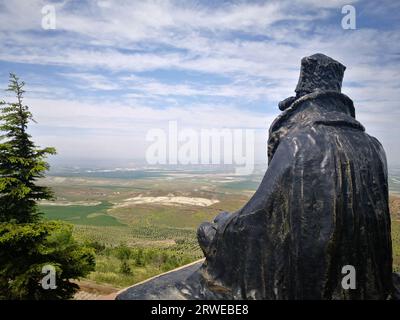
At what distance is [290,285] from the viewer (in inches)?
120

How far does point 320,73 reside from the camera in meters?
3.62

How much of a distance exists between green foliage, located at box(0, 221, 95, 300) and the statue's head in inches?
268

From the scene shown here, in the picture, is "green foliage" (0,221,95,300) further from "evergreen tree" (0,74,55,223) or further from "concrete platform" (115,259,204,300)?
"concrete platform" (115,259,204,300)

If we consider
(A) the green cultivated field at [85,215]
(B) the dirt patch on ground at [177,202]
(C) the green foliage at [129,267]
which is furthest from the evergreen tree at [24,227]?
(B) the dirt patch on ground at [177,202]

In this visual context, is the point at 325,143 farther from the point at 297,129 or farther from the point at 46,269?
the point at 46,269

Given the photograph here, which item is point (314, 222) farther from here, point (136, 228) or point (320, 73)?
point (136, 228)

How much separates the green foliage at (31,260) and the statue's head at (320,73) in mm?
6804

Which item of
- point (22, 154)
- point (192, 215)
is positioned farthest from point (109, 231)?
point (22, 154)

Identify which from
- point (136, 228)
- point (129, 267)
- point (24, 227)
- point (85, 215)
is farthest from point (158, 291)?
point (85, 215)

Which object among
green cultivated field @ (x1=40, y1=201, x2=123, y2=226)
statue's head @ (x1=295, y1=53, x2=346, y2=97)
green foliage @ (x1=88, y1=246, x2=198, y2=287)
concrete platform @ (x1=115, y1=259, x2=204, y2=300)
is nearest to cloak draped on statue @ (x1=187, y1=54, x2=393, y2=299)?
statue's head @ (x1=295, y1=53, x2=346, y2=97)

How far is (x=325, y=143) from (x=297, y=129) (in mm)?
325

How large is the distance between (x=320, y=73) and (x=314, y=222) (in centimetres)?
159

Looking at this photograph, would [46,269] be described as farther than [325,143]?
Yes
